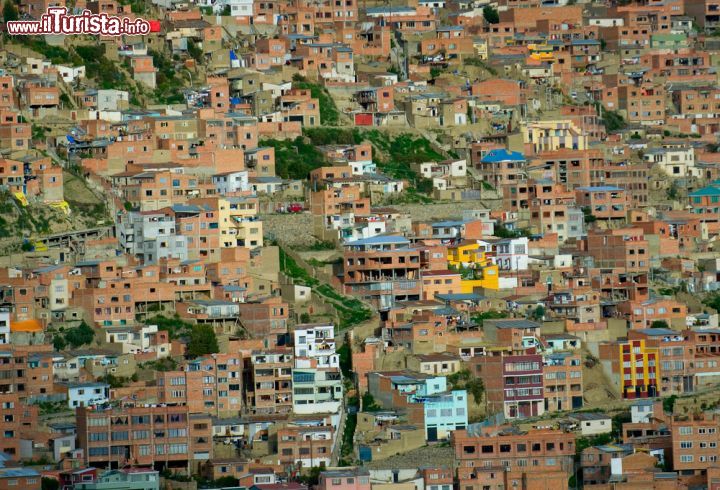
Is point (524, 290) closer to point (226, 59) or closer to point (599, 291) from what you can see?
point (599, 291)

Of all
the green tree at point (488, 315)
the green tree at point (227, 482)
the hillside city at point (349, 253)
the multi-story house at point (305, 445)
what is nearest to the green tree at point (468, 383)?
the hillside city at point (349, 253)

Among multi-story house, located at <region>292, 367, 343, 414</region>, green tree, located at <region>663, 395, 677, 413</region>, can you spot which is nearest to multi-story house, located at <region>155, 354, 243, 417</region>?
multi-story house, located at <region>292, 367, 343, 414</region>

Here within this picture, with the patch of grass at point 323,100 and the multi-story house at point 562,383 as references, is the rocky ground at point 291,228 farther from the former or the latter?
the multi-story house at point 562,383

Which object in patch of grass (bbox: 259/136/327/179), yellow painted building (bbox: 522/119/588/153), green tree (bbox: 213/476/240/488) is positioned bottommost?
green tree (bbox: 213/476/240/488)

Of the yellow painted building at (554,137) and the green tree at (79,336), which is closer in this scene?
the green tree at (79,336)

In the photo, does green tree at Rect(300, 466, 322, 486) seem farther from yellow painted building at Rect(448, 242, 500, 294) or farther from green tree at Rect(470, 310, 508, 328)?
yellow painted building at Rect(448, 242, 500, 294)

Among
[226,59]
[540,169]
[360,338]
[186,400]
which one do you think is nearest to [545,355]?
[360,338]
